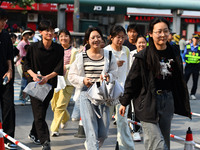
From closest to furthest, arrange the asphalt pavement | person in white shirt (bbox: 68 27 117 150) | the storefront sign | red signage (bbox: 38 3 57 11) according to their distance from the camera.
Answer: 1. person in white shirt (bbox: 68 27 117 150)
2. the asphalt pavement
3. the storefront sign
4. red signage (bbox: 38 3 57 11)

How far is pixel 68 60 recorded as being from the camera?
7.54 m

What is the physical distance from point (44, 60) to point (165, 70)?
2.39 m

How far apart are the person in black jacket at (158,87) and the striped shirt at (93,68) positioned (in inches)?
30.7

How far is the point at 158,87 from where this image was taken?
3961 mm

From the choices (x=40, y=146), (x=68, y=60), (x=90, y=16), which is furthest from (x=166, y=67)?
(x=90, y=16)

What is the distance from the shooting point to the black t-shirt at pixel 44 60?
19.0 feet

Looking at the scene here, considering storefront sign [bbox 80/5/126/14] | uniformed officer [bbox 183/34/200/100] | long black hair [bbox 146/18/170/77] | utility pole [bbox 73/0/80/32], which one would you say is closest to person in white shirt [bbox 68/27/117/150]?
long black hair [bbox 146/18/170/77]

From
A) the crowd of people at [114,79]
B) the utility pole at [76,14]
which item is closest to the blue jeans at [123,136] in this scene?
the crowd of people at [114,79]

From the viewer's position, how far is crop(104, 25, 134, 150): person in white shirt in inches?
208

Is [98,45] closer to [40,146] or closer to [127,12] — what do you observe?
[40,146]

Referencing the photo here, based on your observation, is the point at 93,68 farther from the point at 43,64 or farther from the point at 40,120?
the point at 40,120

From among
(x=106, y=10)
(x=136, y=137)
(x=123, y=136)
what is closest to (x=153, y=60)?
(x=123, y=136)

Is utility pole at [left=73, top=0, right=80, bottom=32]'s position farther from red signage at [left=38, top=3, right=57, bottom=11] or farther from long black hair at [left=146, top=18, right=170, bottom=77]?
long black hair at [left=146, top=18, right=170, bottom=77]

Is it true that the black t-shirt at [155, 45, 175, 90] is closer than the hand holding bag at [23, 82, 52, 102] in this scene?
Yes
